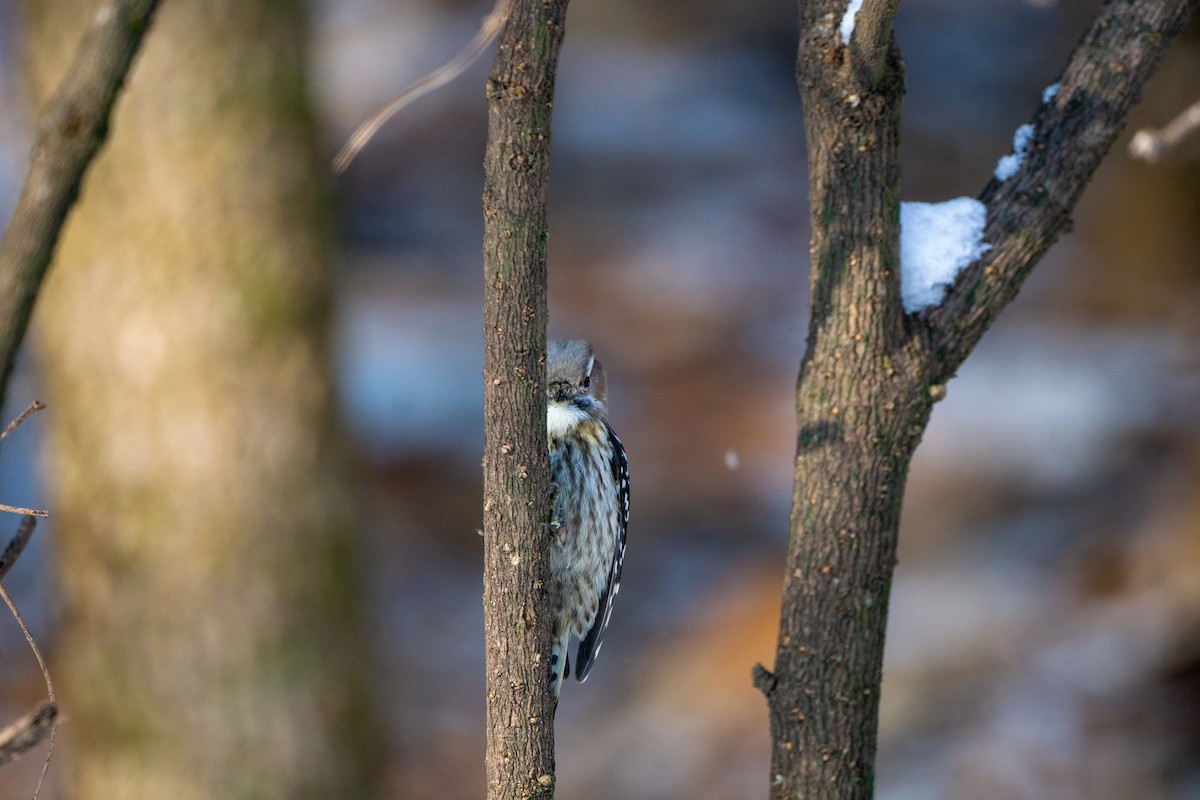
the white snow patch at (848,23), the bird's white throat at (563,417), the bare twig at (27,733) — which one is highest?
the bird's white throat at (563,417)

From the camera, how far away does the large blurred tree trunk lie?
4.82 m

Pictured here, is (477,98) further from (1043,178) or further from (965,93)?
(1043,178)

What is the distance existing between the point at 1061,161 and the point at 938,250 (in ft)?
1.04

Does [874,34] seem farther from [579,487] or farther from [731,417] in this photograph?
[731,417]

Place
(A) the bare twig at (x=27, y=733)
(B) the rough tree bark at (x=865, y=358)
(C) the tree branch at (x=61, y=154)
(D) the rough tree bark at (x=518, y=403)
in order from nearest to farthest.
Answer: (A) the bare twig at (x=27, y=733)
(C) the tree branch at (x=61, y=154)
(D) the rough tree bark at (x=518, y=403)
(B) the rough tree bark at (x=865, y=358)

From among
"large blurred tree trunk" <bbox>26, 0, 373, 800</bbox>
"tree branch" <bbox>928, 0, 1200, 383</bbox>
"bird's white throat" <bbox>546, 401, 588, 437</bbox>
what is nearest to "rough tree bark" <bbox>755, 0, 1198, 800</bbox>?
"tree branch" <bbox>928, 0, 1200, 383</bbox>

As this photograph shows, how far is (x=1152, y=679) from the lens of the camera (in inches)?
304

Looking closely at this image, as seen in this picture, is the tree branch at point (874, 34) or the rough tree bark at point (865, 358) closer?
the tree branch at point (874, 34)

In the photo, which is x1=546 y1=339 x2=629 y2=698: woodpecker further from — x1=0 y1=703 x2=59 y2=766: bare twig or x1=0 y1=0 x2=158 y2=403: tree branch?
x1=0 y1=703 x2=59 y2=766: bare twig

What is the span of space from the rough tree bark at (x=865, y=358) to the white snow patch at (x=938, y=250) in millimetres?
28

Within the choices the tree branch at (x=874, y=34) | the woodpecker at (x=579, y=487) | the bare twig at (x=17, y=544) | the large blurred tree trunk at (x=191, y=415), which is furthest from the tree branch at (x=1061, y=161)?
the large blurred tree trunk at (x=191, y=415)

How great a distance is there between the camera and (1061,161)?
2547 mm

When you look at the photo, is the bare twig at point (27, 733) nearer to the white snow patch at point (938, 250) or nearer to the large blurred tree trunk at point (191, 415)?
the white snow patch at point (938, 250)

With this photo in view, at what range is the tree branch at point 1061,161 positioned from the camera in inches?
99.7
